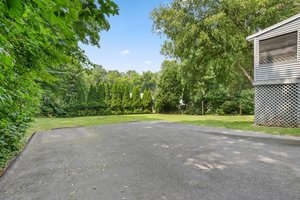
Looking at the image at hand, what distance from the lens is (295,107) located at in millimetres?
8508

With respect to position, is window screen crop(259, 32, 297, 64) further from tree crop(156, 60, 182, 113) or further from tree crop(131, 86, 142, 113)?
tree crop(131, 86, 142, 113)

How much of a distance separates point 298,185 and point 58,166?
4.29m

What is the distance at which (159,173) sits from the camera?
146 inches

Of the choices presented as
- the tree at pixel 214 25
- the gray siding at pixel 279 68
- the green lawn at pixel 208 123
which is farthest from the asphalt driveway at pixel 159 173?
the tree at pixel 214 25

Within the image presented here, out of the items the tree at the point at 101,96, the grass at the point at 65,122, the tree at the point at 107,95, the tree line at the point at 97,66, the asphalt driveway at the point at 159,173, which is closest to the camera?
the tree line at the point at 97,66

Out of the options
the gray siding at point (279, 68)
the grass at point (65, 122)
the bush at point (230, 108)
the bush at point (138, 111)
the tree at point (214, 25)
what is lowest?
the grass at point (65, 122)

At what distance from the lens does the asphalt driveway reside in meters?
2.89

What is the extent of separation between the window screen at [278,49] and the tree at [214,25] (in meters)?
1.71

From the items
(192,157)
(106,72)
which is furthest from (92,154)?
(106,72)

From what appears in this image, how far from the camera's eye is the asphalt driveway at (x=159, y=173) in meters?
2.89

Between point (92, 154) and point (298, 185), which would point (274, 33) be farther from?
point (92, 154)

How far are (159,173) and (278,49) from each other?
8.49 metres

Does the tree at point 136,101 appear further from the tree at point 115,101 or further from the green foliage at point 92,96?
the green foliage at point 92,96

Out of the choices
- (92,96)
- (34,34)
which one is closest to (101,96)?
(92,96)
